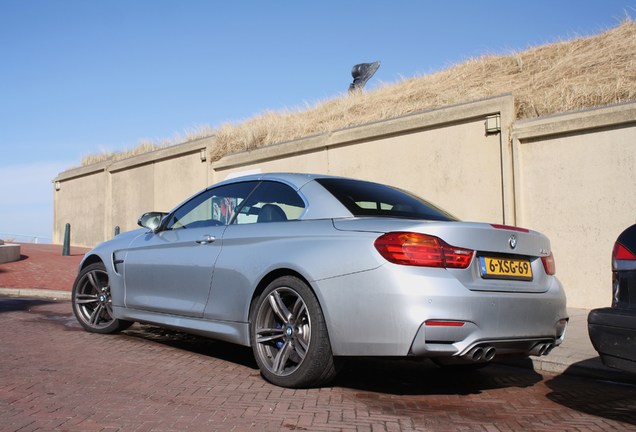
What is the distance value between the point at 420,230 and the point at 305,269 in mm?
846

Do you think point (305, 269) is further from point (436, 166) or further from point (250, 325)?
point (436, 166)

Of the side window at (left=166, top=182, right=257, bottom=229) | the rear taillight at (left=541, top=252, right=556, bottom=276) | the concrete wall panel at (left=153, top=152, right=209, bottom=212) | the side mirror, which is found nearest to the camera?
the rear taillight at (left=541, top=252, right=556, bottom=276)

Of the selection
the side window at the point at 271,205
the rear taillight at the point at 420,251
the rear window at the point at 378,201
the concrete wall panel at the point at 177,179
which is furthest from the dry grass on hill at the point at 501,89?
the rear taillight at the point at 420,251

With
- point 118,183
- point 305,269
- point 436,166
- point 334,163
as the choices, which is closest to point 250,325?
point 305,269

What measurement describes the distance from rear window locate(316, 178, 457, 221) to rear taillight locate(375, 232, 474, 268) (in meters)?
0.57

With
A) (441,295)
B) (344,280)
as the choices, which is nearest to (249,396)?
(344,280)

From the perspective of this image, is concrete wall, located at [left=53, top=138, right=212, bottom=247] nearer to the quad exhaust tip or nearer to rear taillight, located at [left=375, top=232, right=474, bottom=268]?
rear taillight, located at [left=375, top=232, right=474, bottom=268]

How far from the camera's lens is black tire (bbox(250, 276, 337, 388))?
14.5 ft

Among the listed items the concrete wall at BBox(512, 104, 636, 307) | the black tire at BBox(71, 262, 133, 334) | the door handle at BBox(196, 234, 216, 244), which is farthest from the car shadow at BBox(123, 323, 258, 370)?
the concrete wall at BBox(512, 104, 636, 307)

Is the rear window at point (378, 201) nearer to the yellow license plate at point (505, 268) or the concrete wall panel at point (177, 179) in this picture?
the yellow license plate at point (505, 268)

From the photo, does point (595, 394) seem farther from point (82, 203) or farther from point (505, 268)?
point (82, 203)

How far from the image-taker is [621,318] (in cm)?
360

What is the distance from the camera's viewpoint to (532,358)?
6082 mm

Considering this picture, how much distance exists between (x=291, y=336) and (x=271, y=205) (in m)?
1.14
